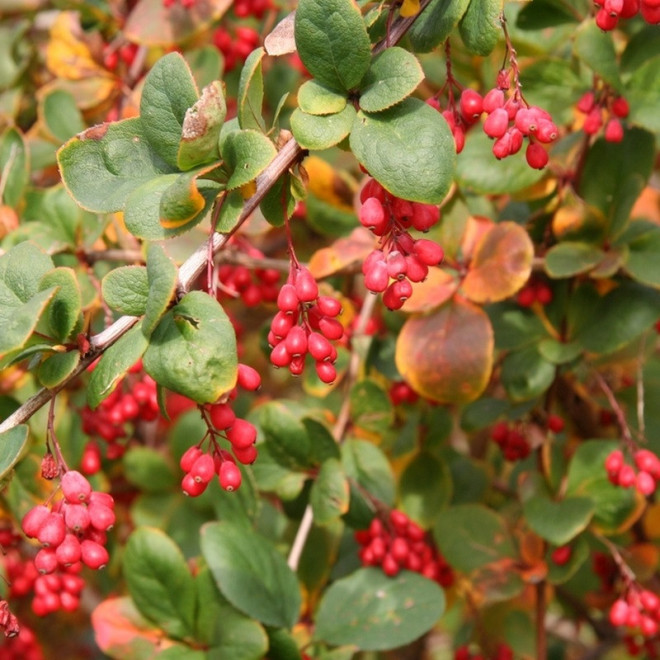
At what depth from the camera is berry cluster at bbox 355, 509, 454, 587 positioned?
1.61 meters

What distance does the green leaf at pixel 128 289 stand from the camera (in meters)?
0.97

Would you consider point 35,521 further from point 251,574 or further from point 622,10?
point 622,10

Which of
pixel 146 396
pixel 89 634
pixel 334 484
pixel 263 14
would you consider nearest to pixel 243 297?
pixel 146 396

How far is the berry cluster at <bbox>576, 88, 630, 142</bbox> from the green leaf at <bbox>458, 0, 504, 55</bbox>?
0.51 meters

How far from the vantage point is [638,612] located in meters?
1.66

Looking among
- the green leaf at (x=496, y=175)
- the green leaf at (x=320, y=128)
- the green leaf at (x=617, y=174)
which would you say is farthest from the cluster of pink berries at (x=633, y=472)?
the green leaf at (x=320, y=128)

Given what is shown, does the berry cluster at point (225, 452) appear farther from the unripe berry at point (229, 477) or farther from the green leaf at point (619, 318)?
the green leaf at point (619, 318)

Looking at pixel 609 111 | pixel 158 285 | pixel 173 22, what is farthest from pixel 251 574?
pixel 173 22

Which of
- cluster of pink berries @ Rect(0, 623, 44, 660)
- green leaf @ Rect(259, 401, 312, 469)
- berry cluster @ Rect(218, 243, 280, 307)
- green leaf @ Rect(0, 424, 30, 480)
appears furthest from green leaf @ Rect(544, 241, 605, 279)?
cluster of pink berries @ Rect(0, 623, 44, 660)

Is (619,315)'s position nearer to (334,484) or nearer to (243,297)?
(334,484)

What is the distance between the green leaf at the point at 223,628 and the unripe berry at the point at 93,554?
0.42 metres

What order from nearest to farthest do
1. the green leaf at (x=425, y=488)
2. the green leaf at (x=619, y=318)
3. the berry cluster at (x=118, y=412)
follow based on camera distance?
1. the green leaf at (x=619, y=318)
2. the berry cluster at (x=118, y=412)
3. the green leaf at (x=425, y=488)

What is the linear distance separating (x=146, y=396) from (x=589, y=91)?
3.15 feet

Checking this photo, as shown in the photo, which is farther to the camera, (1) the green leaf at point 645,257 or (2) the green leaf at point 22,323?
(1) the green leaf at point 645,257
